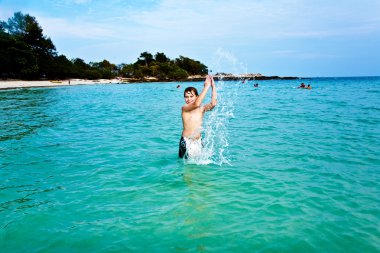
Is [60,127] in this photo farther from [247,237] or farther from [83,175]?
[247,237]

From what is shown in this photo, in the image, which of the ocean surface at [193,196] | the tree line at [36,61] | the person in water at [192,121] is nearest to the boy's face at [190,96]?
the person in water at [192,121]

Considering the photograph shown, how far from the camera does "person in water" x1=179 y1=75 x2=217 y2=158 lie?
6.72 meters

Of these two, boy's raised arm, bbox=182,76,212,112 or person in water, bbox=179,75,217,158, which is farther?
person in water, bbox=179,75,217,158

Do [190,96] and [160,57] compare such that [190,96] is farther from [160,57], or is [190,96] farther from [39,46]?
[160,57]

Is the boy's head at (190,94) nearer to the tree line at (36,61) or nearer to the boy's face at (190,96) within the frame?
the boy's face at (190,96)

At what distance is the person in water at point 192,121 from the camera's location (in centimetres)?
672

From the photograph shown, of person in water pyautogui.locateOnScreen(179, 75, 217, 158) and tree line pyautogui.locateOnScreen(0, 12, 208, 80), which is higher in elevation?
tree line pyautogui.locateOnScreen(0, 12, 208, 80)

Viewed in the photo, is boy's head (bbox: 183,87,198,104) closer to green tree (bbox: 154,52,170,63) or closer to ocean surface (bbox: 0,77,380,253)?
ocean surface (bbox: 0,77,380,253)

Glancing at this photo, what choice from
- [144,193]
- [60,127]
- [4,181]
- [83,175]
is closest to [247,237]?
[144,193]

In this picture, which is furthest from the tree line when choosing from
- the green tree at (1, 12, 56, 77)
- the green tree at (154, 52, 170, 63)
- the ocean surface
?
the ocean surface

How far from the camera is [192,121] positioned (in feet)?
23.4

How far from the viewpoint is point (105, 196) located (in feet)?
18.2

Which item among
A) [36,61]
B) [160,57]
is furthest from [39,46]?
[160,57]

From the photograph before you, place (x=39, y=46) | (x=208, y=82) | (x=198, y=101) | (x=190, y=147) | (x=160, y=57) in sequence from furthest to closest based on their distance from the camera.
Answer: (x=160, y=57), (x=39, y=46), (x=190, y=147), (x=198, y=101), (x=208, y=82)
